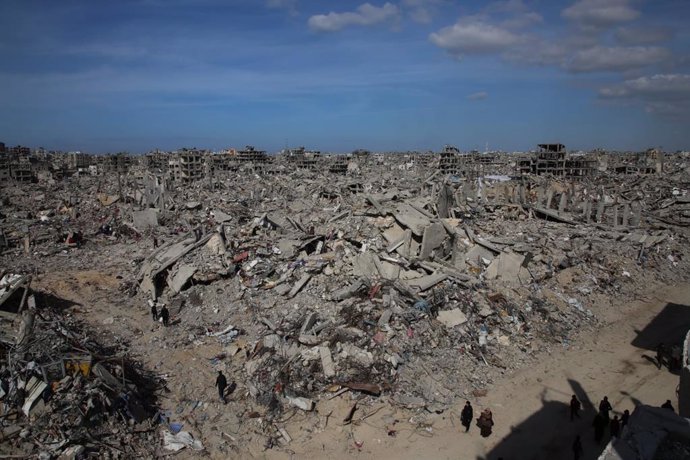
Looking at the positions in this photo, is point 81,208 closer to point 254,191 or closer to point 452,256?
point 254,191

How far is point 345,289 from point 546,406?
5089 millimetres

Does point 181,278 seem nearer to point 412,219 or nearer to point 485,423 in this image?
point 412,219

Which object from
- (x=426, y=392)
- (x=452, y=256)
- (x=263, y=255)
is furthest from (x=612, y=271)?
(x=263, y=255)

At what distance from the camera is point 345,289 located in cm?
1150

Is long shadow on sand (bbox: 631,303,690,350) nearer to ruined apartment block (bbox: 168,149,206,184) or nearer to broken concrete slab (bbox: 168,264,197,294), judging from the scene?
broken concrete slab (bbox: 168,264,197,294)

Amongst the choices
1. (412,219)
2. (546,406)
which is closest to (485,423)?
(546,406)

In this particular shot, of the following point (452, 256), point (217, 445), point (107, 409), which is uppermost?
point (452, 256)

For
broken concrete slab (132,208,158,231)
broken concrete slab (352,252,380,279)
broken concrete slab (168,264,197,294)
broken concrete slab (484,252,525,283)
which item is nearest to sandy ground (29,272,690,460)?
broken concrete slab (168,264,197,294)

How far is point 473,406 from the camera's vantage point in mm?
8812

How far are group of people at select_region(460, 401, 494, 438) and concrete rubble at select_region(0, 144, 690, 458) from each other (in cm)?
66

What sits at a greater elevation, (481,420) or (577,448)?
(481,420)

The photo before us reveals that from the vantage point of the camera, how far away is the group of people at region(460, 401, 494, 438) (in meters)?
7.89

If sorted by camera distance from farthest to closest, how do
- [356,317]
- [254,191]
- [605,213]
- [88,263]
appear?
[254,191]
[605,213]
[88,263]
[356,317]

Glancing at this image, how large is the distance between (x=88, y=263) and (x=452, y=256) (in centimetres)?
1330
